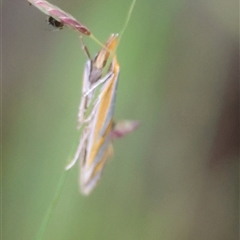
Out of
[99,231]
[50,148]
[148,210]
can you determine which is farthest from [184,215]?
[50,148]

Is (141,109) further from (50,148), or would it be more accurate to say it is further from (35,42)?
(35,42)

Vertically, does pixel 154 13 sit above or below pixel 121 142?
above

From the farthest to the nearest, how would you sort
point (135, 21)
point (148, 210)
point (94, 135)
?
point (148, 210) → point (135, 21) → point (94, 135)

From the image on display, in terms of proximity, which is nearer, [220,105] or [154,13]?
[154,13]

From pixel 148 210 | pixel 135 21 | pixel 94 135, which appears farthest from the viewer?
pixel 148 210

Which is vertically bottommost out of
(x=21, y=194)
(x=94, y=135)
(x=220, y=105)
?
(x=220, y=105)

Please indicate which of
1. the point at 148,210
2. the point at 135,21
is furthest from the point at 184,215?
the point at 135,21
